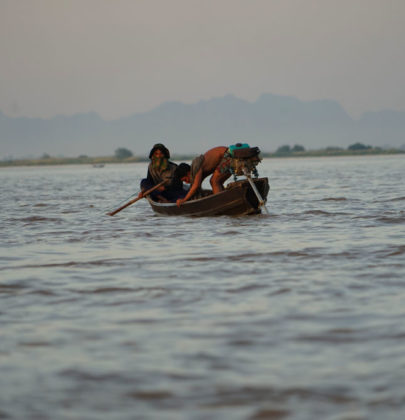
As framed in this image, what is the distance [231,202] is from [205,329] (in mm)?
9664

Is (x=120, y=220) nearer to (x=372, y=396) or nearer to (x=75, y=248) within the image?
(x=75, y=248)

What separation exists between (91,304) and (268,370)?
2526 millimetres

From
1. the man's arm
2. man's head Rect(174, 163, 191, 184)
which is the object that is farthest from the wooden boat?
man's head Rect(174, 163, 191, 184)

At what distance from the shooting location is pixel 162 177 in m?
17.0

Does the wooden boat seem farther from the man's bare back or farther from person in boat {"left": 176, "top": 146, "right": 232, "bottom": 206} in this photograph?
the man's bare back

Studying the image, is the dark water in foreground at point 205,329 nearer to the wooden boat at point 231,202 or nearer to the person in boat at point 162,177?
the wooden boat at point 231,202

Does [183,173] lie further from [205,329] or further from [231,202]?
[205,329]

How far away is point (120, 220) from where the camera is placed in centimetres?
1670

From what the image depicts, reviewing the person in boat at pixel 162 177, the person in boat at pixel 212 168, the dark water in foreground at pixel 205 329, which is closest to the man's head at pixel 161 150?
the person in boat at pixel 162 177

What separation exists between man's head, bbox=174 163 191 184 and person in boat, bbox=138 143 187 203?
20 centimetres

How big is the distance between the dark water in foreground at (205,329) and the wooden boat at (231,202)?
3670mm

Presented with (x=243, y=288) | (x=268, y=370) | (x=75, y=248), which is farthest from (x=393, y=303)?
(x=75, y=248)

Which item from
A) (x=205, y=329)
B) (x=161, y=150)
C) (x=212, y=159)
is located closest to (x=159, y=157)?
(x=161, y=150)

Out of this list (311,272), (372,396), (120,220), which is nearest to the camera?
(372,396)
